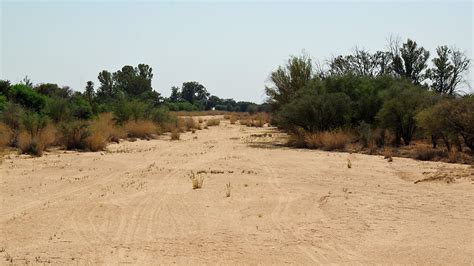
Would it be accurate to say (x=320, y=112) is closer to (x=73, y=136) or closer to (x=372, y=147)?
(x=372, y=147)

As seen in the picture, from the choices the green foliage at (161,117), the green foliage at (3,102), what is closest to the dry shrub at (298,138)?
the green foliage at (161,117)

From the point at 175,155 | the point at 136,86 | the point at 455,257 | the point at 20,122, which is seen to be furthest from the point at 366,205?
the point at 136,86

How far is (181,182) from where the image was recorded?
14586 millimetres

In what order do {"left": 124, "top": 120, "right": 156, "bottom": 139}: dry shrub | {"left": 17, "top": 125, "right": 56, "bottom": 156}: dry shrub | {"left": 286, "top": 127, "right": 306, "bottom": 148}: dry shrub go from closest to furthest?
{"left": 17, "top": 125, "right": 56, "bottom": 156}: dry shrub < {"left": 286, "top": 127, "right": 306, "bottom": 148}: dry shrub < {"left": 124, "top": 120, "right": 156, "bottom": 139}: dry shrub

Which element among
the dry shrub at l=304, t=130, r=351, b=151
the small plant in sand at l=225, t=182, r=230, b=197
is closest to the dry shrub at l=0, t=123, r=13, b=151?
the small plant in sand at l=225, t=182, r=230, b=197

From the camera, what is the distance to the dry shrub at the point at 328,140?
25688 mm

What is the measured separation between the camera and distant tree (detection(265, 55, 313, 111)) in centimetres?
4547

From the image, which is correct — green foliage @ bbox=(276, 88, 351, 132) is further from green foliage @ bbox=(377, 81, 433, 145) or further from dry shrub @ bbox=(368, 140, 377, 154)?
dry shrub @ bbox=(368, 140, 377, 154)

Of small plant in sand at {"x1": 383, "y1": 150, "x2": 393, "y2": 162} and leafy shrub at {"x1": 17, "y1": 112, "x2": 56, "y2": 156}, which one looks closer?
small plant in sand at {"x1": 383, "y1": 150, "x2": 393, "y2": 162}

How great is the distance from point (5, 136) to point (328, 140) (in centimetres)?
1423

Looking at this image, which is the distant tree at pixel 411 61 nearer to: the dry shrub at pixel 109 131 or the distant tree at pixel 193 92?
the dry shrub at pixel 109 131

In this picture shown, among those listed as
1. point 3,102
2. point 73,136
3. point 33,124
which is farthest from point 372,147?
point 3,102

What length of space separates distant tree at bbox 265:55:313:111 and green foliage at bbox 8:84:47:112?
19409mm

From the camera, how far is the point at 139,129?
3450 cm
